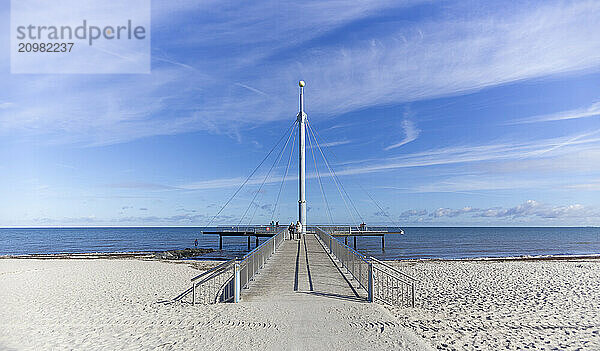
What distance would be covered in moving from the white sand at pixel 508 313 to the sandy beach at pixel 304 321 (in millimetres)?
24

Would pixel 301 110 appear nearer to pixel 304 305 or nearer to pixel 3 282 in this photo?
pixel 3 282

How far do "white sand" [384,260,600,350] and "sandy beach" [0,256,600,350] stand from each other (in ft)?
0.08

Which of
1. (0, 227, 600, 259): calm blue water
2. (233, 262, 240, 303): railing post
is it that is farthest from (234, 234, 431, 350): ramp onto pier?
(0, 227, 600, 259): calm blue water

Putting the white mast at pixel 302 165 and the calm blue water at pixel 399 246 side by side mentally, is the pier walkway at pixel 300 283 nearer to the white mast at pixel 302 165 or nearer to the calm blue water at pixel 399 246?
the white mast at pixel 302 165

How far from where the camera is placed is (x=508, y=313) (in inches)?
409

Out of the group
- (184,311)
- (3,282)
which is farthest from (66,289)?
(184,311)

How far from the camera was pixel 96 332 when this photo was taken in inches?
324

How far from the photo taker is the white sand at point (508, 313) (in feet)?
25.6

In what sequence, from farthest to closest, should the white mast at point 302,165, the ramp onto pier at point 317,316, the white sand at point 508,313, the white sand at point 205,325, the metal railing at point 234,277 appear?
the white mast at point 302,165
the metal railing at point 234,277
the white sand at point 508,313
the white sand at point 205,325
the ramp onto pier at point 317,316

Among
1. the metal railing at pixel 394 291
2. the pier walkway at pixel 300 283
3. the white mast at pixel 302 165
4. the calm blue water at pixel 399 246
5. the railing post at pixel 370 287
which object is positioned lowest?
the calm blue water at pixel 399 246

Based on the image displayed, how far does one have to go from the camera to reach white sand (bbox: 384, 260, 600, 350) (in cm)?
780

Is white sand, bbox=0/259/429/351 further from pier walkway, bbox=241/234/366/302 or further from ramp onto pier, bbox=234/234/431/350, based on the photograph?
pier walkway, bbox=241/234/366/302

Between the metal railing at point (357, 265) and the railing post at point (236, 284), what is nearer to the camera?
the railing post at point (236, 284)

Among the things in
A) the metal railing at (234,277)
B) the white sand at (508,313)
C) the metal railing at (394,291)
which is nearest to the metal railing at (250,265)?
the metal railing at (234,277)
